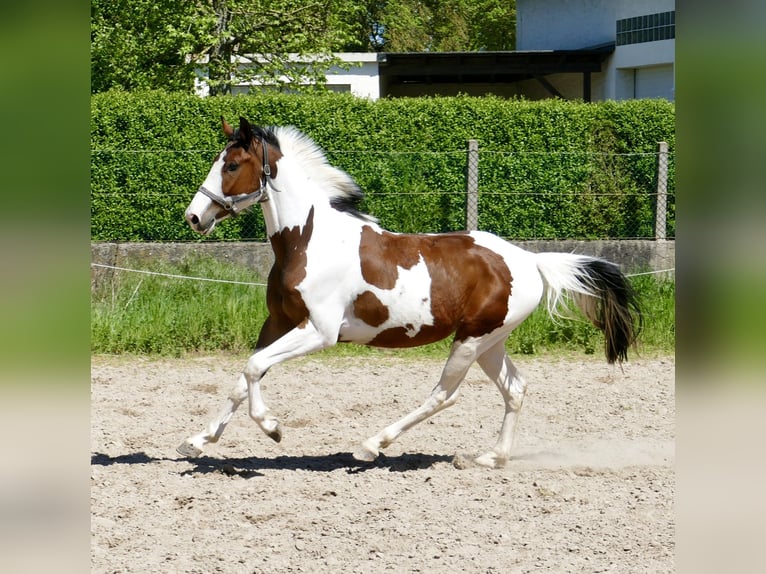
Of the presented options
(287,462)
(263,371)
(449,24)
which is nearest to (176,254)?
(287,462)

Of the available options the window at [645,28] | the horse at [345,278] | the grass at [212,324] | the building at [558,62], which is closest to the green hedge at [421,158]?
the grass at [212,324]

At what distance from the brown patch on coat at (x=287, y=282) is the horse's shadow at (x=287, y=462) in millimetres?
751

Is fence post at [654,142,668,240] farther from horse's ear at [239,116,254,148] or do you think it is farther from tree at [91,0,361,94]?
horse's ear at [239,116,254,148]

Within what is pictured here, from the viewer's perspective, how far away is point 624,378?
28.0 ft

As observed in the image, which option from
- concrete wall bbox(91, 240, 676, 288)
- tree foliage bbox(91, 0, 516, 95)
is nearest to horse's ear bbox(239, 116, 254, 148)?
concrete wall bbox(91, 240, 676, 288)

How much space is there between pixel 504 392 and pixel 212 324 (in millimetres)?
4399

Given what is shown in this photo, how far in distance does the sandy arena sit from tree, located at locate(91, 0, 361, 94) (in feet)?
28.8

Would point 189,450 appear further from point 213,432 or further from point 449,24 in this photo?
point 449,24

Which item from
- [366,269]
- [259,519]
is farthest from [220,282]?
[259,519]

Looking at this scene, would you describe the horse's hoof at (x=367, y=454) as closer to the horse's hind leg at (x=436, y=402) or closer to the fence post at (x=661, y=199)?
the horse's hind leg at (x=436, y=402)

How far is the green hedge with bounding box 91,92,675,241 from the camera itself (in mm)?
12148

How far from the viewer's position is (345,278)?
5.52m
